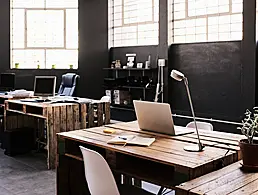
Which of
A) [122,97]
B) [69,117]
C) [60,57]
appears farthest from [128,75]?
[69,117]

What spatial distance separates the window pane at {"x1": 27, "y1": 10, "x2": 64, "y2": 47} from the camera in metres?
8.66

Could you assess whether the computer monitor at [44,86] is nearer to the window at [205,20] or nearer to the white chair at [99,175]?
the window at [205,20]

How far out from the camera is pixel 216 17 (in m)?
6.45

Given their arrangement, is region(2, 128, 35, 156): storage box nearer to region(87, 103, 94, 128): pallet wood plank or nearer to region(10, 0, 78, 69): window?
region(87, 103, 94, 128): pallet wood plank

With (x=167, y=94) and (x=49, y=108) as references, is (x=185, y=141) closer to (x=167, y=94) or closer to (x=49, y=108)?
(x=49, y=108)

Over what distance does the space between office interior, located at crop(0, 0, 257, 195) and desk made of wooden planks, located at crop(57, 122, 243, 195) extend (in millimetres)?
856

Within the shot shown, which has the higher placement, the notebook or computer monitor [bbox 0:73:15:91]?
computer monitor [bbox 0:73:15:91]

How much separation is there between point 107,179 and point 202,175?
0.58m

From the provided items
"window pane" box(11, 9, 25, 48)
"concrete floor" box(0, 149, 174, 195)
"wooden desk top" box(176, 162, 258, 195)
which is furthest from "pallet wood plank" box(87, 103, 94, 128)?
"window pane" box(11, 9, 25, 48)

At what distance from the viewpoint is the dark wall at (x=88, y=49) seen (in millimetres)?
8422

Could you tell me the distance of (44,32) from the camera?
870cm

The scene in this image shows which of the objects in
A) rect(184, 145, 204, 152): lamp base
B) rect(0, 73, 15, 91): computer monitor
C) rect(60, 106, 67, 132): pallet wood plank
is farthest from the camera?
rect(0, 73, 15, 91): computer monitor

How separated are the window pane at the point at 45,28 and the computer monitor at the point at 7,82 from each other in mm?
1328

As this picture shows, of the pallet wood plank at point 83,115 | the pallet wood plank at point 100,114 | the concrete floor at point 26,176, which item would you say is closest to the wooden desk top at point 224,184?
the concrete floor at point 26,176
